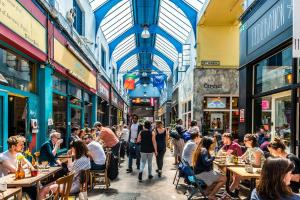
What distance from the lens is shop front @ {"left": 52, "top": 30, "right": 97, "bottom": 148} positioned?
34.3 ft

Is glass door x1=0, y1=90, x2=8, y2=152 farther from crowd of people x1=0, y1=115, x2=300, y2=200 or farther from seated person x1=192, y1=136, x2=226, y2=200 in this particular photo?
seated person x1=192, y1=136, x2=226, y2=200

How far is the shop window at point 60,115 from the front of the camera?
10859 mm

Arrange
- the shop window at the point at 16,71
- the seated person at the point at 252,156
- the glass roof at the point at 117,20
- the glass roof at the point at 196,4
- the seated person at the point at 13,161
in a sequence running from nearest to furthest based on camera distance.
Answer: the seated person at the point at 13,161 → the seated person at the point at 252,156 → the shop window at the point at 16,71 → the glass roof at the point at 196,4 → the glass roof at the point at 117,20

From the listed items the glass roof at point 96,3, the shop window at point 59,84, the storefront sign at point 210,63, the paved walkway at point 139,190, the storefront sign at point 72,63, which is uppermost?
the glass roof at point 96,3

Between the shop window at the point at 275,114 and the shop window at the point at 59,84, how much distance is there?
544 centimetres

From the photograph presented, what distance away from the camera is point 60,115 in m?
11.6

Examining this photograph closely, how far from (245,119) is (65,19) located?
5775 mm

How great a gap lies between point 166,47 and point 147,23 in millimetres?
5242

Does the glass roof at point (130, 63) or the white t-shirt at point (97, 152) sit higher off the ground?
the glass roof at point (130, 63)

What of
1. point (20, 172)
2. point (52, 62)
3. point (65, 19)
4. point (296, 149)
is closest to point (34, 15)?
point (52, 62)

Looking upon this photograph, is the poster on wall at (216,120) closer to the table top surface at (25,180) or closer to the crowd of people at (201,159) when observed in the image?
the crowd of people at (201,159)

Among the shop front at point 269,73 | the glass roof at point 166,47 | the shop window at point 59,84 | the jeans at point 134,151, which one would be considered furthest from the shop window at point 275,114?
the glass roof at point 166,47

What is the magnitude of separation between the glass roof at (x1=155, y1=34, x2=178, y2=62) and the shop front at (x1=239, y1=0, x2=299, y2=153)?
15.8m

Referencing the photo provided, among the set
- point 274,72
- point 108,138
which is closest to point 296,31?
point 274,72
